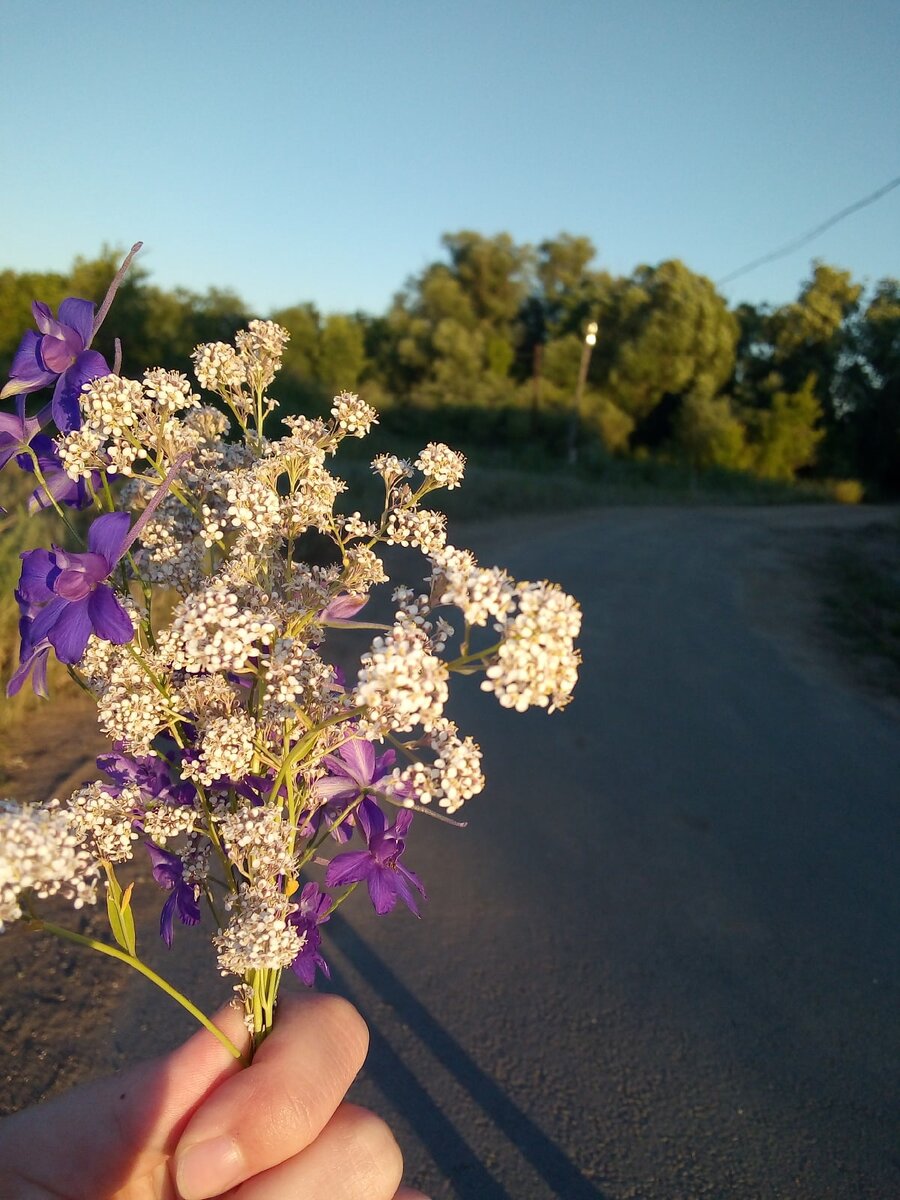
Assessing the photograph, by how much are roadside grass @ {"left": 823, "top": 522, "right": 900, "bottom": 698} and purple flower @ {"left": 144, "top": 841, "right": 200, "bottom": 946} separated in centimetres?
753

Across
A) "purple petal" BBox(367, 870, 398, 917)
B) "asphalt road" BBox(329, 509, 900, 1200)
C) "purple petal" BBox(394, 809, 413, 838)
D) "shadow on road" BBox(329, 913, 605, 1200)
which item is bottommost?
"shadow on road" BBox(329, 913, 605, 1200)

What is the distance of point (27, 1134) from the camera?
1193 millimetres

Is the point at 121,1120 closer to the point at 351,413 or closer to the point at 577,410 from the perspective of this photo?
the point at 351,413

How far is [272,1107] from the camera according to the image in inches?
42.9

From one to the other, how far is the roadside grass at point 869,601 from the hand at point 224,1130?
24.5 ft

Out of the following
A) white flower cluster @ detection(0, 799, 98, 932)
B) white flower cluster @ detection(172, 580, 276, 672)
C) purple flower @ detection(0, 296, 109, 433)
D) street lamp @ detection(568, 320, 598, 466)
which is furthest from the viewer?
street lamp @ detection(568, 320, 598, 466)

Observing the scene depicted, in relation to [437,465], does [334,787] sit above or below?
below

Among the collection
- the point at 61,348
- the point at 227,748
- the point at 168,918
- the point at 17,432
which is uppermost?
the point at 61,348

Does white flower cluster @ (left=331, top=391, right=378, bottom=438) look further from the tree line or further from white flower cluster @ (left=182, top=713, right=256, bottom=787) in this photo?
the tree line

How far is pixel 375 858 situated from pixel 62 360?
0.76 meters

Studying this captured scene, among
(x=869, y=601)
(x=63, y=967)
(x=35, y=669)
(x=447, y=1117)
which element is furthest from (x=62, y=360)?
(x=869, y=601)

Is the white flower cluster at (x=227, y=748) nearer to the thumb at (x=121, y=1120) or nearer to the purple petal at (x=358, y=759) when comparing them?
the purple petal at (x=358, y=759)

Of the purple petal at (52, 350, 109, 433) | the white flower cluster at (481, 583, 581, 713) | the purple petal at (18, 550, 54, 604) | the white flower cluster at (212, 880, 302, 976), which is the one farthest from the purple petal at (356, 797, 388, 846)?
the purple petal at (52, 350, 109, 433)

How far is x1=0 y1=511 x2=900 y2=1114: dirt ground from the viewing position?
306 cm
